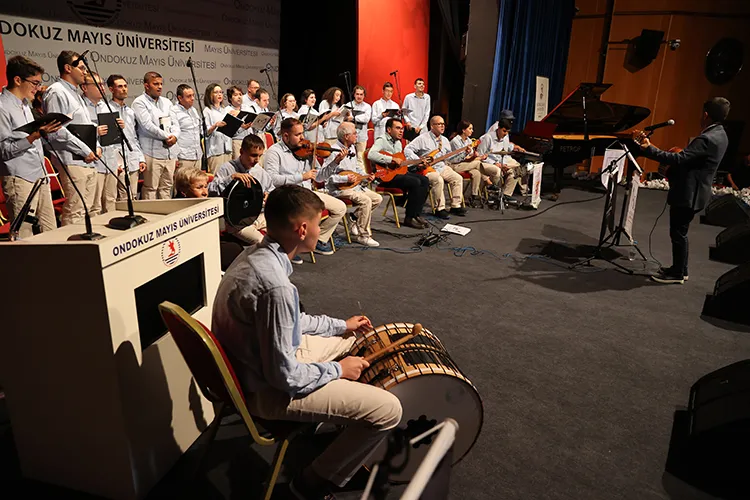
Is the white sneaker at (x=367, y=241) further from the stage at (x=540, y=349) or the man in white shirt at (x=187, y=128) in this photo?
the man in white shirt at (x=187, y=128)

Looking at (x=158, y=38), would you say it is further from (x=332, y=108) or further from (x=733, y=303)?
(x=733, y=303)

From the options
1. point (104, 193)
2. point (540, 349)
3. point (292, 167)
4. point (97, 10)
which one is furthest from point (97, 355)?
point (97, 10)

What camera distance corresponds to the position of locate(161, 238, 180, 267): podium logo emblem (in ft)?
6.51

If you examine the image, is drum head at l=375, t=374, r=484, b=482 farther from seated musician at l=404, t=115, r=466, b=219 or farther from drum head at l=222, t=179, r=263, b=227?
seated musician at l=404, t=115, r=466, b=219

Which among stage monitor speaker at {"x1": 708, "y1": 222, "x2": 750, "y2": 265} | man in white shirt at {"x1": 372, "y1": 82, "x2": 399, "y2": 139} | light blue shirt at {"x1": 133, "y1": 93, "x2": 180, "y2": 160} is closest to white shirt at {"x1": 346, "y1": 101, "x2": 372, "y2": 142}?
man in white shirt at {"x1": 372, "y1": 82, "x2": 399, "y2": 139}

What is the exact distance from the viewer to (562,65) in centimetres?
1118

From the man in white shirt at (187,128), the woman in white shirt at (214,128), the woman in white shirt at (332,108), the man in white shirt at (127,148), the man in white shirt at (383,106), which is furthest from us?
the man in white shirt at (383,106)

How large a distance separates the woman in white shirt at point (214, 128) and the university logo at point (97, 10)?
1433 mm

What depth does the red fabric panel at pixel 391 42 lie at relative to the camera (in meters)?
8.84

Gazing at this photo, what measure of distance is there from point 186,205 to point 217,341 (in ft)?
2.84

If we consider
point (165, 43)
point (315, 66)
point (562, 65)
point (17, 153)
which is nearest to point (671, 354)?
point (17, 153)

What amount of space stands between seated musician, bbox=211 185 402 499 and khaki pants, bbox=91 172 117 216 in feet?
12.7

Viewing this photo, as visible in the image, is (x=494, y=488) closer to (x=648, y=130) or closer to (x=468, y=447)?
(x=468, y=447)

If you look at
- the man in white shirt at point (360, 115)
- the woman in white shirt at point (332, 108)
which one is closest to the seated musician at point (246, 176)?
the woman in white shirt at point (332, 108)
